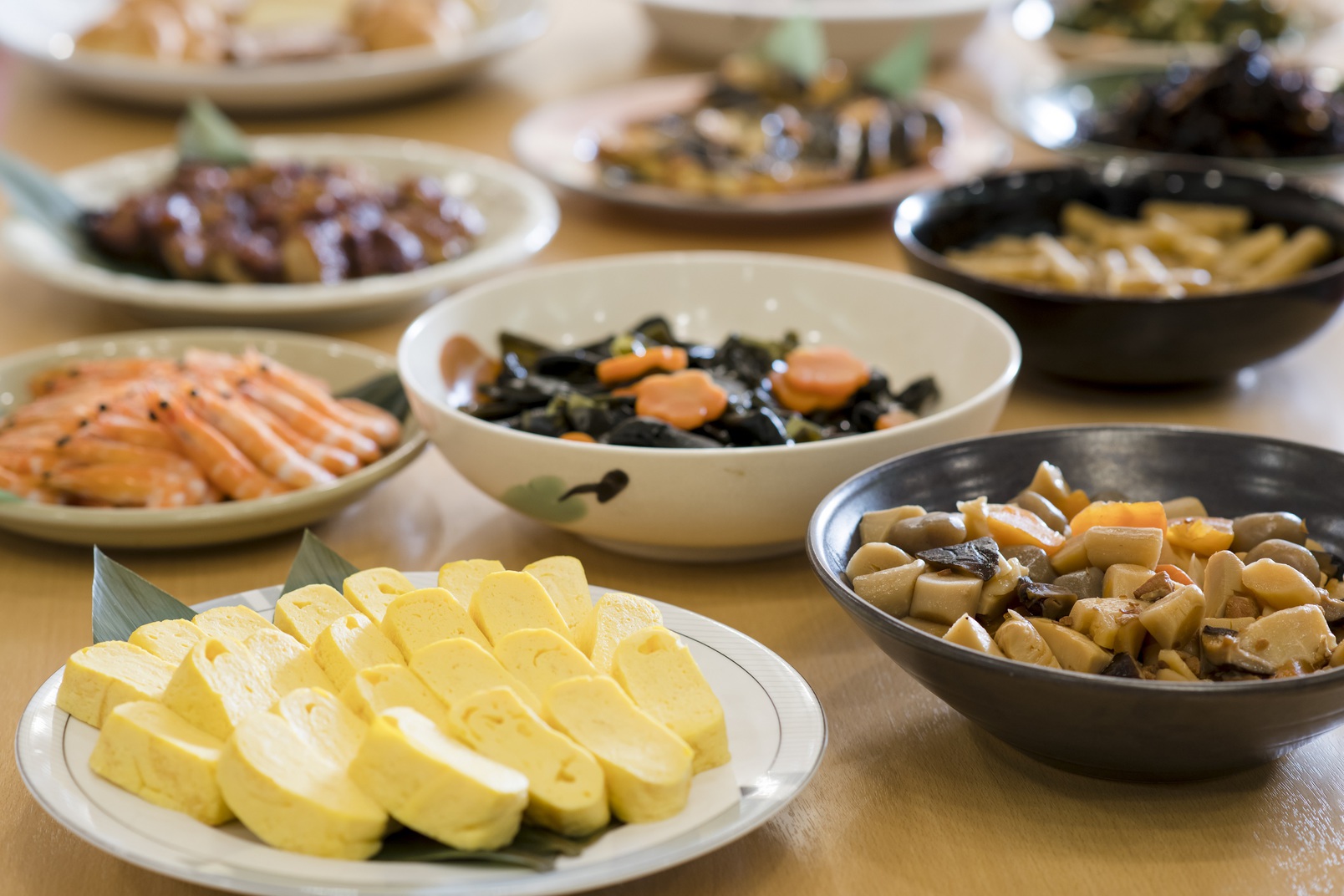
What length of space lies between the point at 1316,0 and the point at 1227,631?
10.3ft

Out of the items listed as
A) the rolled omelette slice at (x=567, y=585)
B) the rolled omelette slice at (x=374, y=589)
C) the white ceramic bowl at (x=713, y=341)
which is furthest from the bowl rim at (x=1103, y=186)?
the rolled omelette slice at (x=374, y=589)

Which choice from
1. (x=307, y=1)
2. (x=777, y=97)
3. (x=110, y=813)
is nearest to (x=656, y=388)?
(x=110, y=813)

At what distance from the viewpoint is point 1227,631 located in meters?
1.00

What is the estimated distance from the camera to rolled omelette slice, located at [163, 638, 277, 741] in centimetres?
95

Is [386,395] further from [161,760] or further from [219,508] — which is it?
[161,760]

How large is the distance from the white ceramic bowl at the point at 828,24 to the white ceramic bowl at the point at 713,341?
1.55 meters

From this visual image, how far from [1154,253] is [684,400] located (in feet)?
3.06

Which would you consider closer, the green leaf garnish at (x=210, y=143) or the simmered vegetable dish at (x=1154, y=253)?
the simmered vegetable dish at (x=1154, y=253)

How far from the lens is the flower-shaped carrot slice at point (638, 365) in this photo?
1518mm

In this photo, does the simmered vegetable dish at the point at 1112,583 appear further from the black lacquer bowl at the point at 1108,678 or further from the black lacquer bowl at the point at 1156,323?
the black lacquer bowl at the point at 1156,323

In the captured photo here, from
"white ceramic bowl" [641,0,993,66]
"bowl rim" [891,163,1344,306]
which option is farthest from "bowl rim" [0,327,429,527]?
"white ceramic bowl" [641,0,993,66]

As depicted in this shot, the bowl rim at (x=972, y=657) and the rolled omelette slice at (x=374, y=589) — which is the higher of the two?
the bowl rim at (x=972, y=657)

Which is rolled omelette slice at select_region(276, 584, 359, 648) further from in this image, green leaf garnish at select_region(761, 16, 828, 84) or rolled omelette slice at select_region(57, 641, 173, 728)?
green leaf garnish at select_region(761, 16, 828, 84)

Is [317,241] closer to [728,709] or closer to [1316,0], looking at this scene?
[728,709]
